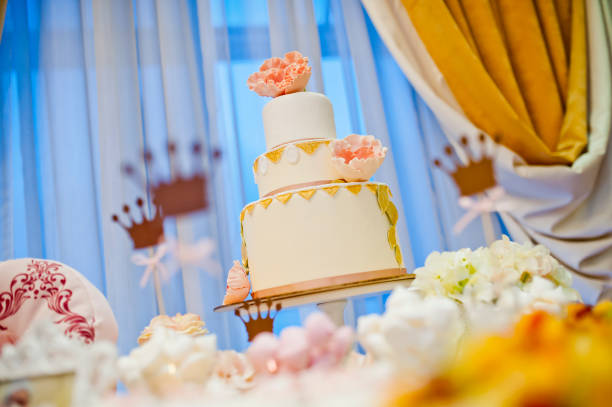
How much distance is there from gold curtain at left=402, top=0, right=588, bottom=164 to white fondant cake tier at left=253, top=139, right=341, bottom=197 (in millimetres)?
973

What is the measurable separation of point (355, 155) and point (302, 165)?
0.15 m

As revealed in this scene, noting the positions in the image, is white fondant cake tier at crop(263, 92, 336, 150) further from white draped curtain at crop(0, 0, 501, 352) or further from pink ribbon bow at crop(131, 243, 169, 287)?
pink ribbon bow at crop(131, 243, 169, 287)

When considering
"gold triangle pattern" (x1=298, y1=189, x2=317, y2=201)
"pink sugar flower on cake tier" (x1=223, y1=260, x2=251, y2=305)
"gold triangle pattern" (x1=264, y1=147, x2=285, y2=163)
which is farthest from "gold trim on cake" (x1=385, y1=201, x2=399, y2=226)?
"pink sugar flower on cake tier" (x1=223, y1=260, x2=251, y2=305)

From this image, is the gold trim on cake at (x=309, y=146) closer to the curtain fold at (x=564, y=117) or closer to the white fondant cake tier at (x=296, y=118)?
the white fondant cake tier at (x=296, y=118)

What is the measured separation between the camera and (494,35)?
2.30 meters

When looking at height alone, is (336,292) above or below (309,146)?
below

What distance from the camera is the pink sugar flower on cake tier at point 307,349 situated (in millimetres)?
574

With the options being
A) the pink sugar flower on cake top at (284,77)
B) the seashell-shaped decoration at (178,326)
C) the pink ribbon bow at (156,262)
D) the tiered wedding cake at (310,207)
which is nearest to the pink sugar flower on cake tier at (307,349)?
the pink ribbon bow at (156,262)

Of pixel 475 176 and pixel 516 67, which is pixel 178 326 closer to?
pixel 475 176

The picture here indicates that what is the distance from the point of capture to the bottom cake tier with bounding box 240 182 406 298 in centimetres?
137

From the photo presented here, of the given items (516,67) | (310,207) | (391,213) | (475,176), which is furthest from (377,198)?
(516,67)

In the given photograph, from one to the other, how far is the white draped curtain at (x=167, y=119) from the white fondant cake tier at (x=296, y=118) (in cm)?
41

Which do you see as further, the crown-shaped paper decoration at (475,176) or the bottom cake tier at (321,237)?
the bottom cake tier at (321,237)

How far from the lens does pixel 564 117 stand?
2.31 m
